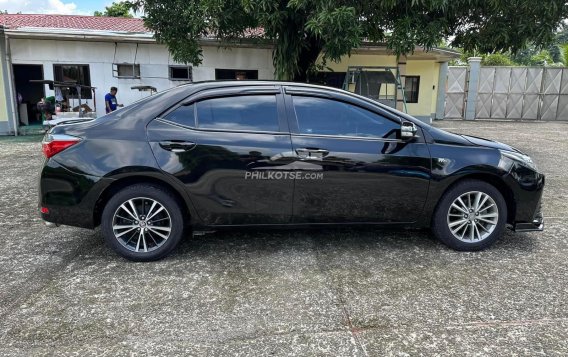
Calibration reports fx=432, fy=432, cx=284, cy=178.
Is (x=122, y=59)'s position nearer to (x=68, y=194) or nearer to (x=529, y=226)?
(x=68, y=194)

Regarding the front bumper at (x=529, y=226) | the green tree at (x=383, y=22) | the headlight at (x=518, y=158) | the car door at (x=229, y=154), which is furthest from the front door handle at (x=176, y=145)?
the green tree at (x=383, y=22)

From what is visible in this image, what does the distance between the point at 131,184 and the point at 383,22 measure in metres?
5.73

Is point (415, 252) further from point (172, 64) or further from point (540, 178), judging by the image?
point (172, 64)

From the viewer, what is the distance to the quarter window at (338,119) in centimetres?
397

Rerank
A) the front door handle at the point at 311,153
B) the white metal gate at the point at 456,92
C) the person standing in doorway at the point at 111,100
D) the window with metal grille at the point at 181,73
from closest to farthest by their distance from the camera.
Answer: the front door handle at the point at 311,153, the person standing in doorway at the point at 111,100, the window with metal grille at the point at 181,73, the white metal gate at the point at 456,92

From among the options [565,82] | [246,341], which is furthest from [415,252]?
[565,82]

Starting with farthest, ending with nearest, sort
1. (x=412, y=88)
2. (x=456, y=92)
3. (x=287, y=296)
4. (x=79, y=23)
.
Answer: (x=456, y=92) → (x=412, y=88) → (x=79, y=23) → (x=287, y=296)

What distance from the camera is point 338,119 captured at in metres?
4.02

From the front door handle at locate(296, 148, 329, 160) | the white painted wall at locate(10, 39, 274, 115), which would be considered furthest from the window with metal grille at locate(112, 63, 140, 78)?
the front door handle at locate(296, 148, 329, 160)

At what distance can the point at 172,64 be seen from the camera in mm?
13406

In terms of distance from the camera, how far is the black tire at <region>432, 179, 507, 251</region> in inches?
162

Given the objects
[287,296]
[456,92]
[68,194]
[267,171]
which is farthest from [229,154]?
[456,92]

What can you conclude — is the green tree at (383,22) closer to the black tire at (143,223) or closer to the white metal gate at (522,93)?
the black tire at (143,223)

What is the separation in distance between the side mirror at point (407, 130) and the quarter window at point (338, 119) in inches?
4.2
